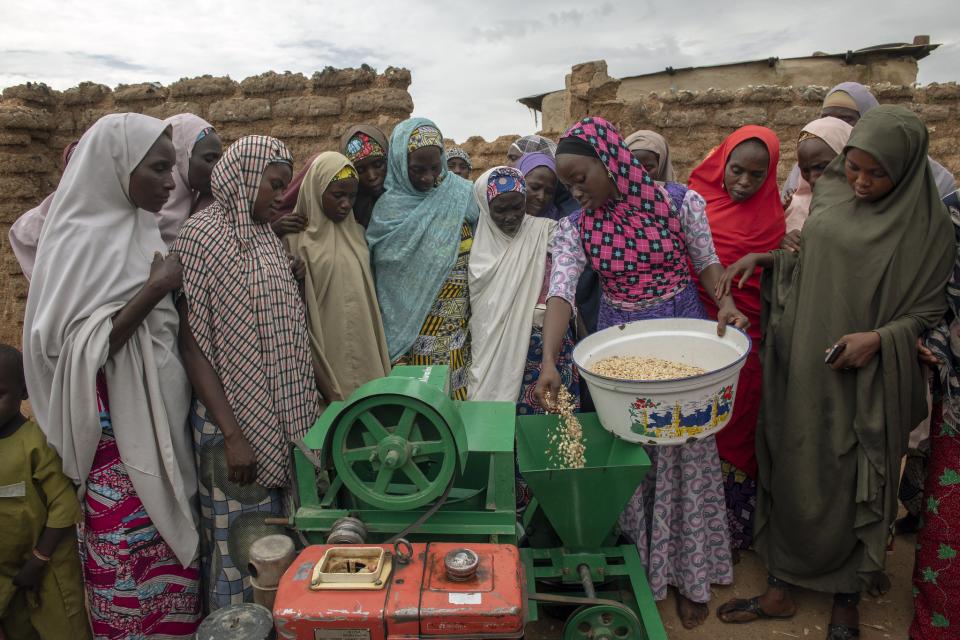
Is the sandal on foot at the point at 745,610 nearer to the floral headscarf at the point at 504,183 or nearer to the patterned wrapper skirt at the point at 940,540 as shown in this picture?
the patterned wrapper skirt at the point at 940,540

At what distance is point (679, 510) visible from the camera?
2.94 metres

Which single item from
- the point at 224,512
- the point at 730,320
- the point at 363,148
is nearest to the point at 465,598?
the point at 224,512

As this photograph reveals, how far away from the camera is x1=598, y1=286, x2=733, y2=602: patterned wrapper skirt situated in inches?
112

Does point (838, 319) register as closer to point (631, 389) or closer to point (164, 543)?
point (631, 389)

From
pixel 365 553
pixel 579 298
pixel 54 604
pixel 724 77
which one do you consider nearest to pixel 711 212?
pixel 579 298

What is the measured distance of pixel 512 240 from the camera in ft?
10.9

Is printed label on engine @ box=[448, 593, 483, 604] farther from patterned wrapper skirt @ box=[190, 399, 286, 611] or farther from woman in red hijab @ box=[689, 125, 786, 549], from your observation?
woman in red hijab @ box=[689, 125, 786, 549]

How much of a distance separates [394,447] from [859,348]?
1.86m

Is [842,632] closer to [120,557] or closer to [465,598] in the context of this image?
[465,598]

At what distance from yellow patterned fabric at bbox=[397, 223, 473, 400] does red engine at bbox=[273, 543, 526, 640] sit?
61.1 inches

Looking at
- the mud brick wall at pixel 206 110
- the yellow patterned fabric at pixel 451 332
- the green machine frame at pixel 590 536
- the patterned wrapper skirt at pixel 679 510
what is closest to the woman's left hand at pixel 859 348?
the patterned wrapper skirt at pixel 679 510

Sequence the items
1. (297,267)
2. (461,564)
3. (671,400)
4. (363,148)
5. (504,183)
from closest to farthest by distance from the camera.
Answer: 1. (461,564)
2. (671,400)
3. (297,267)
4. (504,183)
5. (363,148)

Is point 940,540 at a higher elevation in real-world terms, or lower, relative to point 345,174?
lower

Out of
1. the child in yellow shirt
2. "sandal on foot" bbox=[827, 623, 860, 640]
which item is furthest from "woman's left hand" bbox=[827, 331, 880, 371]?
the child in yellow shirt
